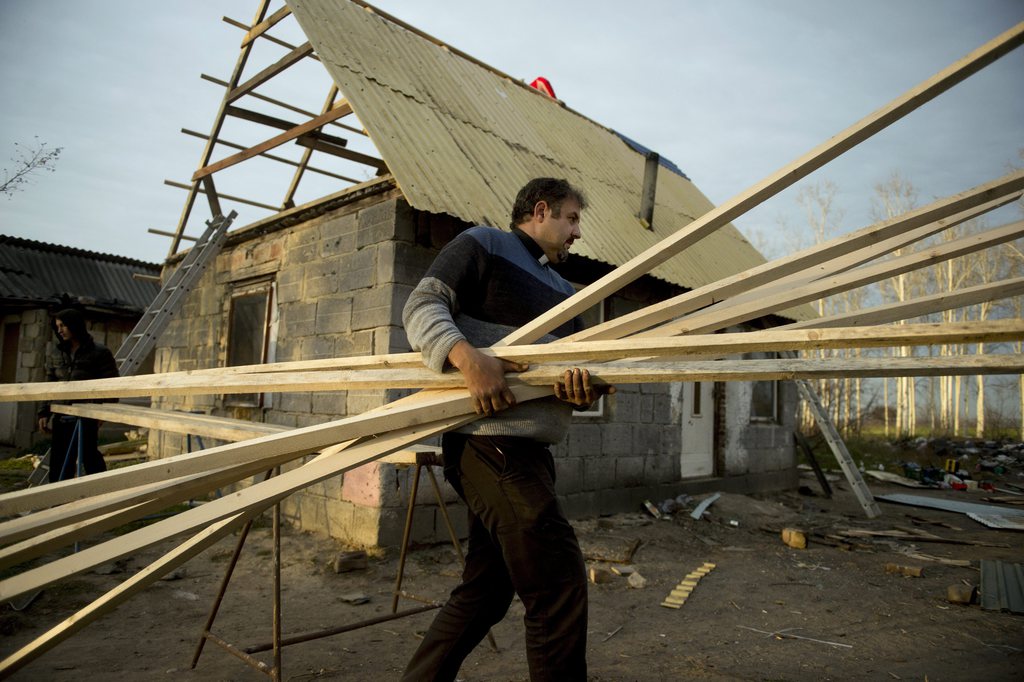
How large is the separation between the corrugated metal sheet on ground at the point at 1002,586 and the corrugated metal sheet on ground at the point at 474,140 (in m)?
4.07

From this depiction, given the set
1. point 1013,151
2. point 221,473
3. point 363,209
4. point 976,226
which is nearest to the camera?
point 221,473

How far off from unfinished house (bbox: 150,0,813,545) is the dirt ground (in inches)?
26.7

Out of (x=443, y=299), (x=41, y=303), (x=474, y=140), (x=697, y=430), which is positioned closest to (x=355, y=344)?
(x=474, y=140)

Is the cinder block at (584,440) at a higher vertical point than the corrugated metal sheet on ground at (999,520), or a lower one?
higher

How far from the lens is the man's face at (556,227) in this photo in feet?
7.27

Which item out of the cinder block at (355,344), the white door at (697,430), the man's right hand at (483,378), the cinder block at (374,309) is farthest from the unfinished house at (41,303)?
the man's right hand at (483,378)

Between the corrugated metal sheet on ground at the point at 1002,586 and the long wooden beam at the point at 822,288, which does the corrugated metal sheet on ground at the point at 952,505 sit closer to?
the corrugated metal sheet on ground at the point at 1002,586

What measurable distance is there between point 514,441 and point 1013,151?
19413mm

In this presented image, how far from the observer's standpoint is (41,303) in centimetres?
1180

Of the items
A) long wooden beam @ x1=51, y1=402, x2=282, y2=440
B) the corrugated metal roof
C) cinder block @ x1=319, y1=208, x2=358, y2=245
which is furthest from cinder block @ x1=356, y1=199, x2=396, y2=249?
the corrugated metal roof

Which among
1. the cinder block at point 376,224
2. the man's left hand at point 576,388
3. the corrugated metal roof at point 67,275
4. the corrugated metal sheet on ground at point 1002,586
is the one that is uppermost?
the corrugated metal roof at point 67,275

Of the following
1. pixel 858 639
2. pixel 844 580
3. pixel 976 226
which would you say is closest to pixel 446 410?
pixel 858 639

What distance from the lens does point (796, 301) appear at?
1.95 m

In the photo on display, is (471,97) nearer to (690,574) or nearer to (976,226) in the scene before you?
(690,574)
